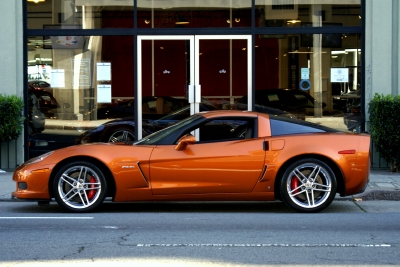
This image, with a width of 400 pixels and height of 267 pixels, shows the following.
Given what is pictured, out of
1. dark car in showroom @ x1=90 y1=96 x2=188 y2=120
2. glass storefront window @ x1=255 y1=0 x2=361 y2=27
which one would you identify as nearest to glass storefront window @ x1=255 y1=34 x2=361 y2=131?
glass storefront window @ x1=255 y1=0 x2=361 y2=27

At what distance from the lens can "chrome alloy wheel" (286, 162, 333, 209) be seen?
9.62 m

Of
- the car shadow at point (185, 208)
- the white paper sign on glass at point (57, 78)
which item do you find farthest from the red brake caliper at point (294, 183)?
the white paper sign on glass at point (57, 78)

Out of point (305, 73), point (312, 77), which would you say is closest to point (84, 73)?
point (305, 73)

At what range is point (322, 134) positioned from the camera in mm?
9844

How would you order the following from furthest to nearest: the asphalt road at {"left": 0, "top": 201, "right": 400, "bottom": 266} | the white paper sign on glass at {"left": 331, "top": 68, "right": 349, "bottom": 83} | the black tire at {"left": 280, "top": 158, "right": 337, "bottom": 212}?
the white paper sign on glass at {"left": 331, "top": 68, "right": 349, "bottom": 83}, the black tire at {"left": 280, "top": 158, "right": 337, "bottom": 212}, the asphalt road at {"left": 0, "top": 201, "right": 400, "bottom": 266}

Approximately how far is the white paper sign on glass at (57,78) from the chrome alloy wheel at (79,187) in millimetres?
5375

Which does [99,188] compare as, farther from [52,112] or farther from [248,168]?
Answer: [52,112]

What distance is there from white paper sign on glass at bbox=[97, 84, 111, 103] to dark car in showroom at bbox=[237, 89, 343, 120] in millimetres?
2903

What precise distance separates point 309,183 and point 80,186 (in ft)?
9.60

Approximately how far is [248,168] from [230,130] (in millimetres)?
722

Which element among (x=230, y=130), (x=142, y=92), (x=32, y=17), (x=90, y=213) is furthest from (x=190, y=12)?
(x=90, y=213)

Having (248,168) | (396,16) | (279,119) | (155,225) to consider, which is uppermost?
(396,16)

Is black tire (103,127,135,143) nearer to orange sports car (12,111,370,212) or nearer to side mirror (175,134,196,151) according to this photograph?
orange sports car (12,111,370,212)

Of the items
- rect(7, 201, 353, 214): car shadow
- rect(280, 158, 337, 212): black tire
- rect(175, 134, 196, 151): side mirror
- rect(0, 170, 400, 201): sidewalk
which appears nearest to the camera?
rect(175, 134, 196, 151): side mirror
